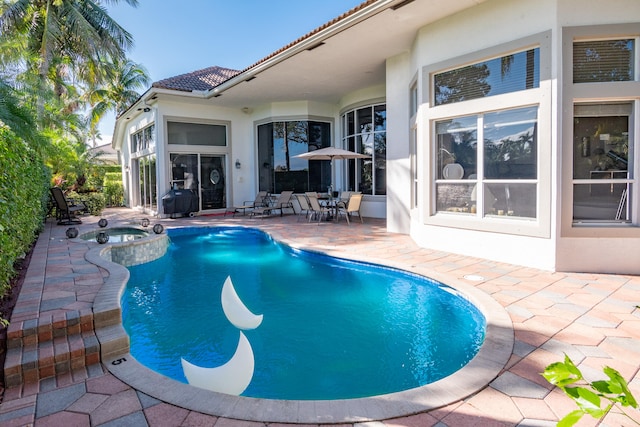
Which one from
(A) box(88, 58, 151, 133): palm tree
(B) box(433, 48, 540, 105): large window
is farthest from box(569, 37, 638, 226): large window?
(A) box(88, 58, 151, 133): palm tree

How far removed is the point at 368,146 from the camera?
1205 cm

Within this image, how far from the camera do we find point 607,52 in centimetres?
555

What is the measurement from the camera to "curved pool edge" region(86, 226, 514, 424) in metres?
2.38

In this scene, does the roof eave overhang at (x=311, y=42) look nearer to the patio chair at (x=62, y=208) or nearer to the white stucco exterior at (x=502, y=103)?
the white stucco exterior at (x=502, y=103)

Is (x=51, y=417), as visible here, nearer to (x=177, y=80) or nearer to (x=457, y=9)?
(x=457, y=9)

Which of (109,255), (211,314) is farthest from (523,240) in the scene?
(109,255)

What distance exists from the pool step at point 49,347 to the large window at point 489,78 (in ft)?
21.4

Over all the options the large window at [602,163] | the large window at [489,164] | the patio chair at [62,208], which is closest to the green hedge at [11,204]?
the patio chair at [62,208]

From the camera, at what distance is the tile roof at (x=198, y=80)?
12609mm

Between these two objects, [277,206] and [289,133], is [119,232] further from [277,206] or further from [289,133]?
[289,133]

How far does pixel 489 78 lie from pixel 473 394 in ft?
18.1

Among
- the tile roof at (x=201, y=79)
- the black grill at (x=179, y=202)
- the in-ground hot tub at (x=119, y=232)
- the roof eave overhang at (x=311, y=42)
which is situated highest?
the tile roof at (x=201, y=79)

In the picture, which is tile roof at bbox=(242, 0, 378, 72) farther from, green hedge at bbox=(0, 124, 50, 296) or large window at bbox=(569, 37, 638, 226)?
green hedge at bbox=(0, 124, 50, 296)

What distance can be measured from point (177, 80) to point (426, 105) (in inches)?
398
